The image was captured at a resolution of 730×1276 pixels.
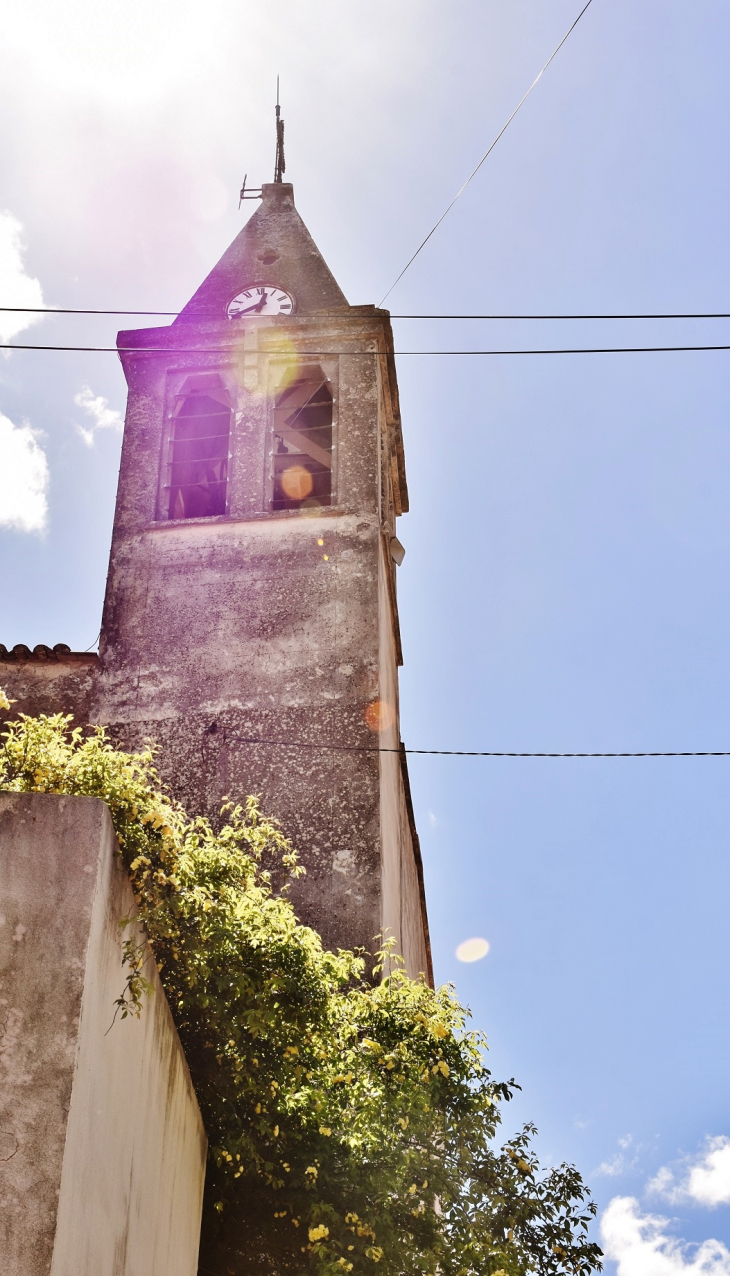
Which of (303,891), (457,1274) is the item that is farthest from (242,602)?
(457,1274)

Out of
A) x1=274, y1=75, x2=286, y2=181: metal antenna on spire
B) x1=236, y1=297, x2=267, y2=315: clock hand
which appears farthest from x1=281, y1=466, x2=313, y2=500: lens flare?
x1=274, y1=75, x2=286, y2=181: metal antenna on spire

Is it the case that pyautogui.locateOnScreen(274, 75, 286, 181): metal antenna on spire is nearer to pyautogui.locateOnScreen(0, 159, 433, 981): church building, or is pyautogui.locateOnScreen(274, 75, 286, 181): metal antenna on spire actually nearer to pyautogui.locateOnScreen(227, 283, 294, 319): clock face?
pyautogui.locateOnScreen(0, 159, 433, 981): church building

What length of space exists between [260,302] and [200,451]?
217cm

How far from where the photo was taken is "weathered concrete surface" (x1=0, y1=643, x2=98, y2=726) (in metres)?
10.5

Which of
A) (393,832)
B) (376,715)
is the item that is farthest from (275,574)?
(393,832)

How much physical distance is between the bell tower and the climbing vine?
2130mm

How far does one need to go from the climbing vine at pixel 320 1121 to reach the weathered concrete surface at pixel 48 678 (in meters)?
4.19

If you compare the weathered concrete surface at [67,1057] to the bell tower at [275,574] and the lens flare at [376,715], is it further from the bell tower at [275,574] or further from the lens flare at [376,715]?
the lens flare at [376,715]

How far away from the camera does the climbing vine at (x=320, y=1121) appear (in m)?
6.11

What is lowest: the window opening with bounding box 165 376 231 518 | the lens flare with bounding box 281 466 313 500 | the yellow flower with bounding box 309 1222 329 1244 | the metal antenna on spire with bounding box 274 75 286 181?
the yellow flower with bounding box 309 1222 329 1244

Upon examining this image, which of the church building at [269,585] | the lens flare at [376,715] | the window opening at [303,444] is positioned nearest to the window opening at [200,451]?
the church building at [269,585]

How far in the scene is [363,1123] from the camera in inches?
251

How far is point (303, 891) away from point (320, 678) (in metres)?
2.03

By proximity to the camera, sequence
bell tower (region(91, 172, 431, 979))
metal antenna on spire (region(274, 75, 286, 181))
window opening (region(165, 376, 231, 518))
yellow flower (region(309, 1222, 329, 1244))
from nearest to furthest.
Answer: yellow flower (region(309, 1222, 329, 1244)) → bell tower (region(91, 172, 431, 979)) → window opening (region(165, 376, 231, 518)) → metal antenna on spire (region(274, 75, 286, 181))
